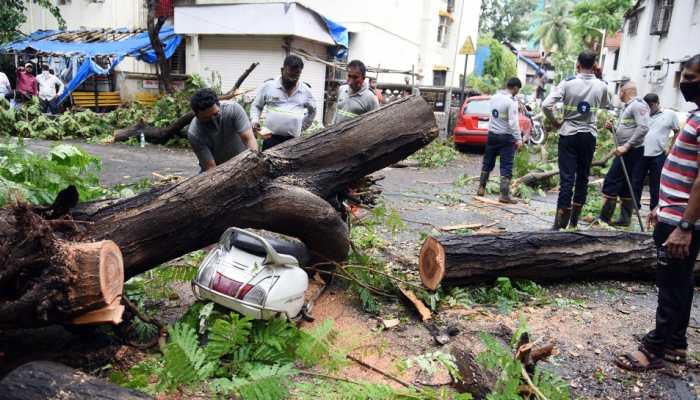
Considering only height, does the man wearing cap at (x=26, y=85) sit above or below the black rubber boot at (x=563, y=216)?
above

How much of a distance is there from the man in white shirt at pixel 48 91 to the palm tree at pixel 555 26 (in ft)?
181

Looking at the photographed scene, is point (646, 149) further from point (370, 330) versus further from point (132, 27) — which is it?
point (132, 27)

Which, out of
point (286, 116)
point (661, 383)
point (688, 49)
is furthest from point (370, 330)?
point (688, 49)

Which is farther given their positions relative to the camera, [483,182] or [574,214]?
[483,182]

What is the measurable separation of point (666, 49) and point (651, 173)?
41.5 feet

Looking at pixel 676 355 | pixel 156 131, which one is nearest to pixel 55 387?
pixel 676 355

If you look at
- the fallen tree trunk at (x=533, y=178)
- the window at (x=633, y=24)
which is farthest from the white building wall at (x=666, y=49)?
the fallen tree trunk at (x=533, y=178)

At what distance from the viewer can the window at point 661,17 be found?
16.8 meters

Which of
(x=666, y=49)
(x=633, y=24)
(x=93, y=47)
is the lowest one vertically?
(x=93, y=47)

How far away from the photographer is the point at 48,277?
8.25 ft

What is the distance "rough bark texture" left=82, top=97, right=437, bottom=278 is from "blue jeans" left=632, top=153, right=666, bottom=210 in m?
3.86

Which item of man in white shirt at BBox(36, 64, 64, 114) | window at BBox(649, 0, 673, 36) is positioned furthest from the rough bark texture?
window at BBox(649, 0, 673, 36)

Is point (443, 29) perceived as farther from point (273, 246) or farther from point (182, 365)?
point (182, 365)

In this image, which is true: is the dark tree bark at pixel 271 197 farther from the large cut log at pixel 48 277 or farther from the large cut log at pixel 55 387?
the large cut log at pixel 55 387
